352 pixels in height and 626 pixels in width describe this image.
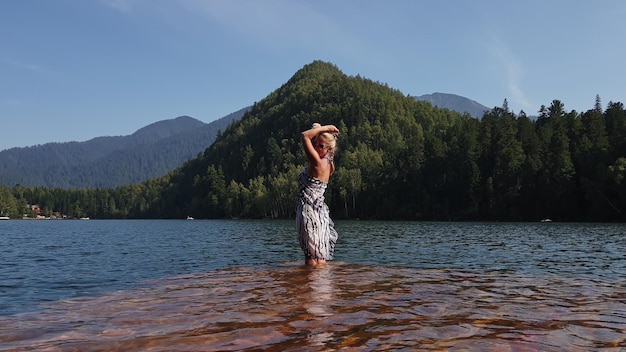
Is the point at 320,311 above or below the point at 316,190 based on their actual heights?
below

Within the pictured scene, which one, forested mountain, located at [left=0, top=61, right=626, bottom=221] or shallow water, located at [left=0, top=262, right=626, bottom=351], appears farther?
forested mountain, located at [left=0, top=61, right=626, bottom=221]

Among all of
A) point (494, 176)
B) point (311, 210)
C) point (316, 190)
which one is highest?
point (494, 176)

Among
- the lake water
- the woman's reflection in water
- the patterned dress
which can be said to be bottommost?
the lake water

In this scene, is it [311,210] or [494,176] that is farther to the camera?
[494,176]

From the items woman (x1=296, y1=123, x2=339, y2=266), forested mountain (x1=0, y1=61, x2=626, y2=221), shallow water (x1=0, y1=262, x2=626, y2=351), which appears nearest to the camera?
shallow water (x1=0, y1=262, x2=626, y2=351)

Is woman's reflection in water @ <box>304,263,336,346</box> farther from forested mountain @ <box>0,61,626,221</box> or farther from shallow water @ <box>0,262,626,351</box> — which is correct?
forested mountain @ <box>0,61,626,221</box>

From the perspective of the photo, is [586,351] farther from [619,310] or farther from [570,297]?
[570,297]

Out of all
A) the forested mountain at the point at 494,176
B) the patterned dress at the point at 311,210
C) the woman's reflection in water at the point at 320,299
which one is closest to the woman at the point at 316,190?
the patterned dress at the point at 311,210

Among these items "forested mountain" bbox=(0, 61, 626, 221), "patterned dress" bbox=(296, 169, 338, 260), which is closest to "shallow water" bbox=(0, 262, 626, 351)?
"patterned dress" bbox=(296, 169, 338, 260)

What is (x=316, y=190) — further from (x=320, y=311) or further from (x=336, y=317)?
(x=336, y=317)

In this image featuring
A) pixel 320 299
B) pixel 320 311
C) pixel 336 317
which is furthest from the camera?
pixel 320 299

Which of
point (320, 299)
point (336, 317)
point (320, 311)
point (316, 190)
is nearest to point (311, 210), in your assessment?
point (316, 190)

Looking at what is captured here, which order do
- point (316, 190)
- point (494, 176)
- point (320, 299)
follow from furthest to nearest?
point (494, 176)
point (316, 190)
point (320, 299)

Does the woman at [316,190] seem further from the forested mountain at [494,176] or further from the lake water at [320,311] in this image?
the forested mountain at [494,176]
